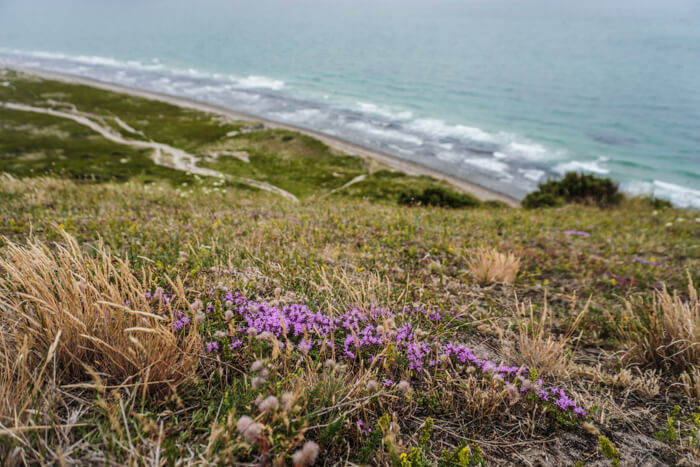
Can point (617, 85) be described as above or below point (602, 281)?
above

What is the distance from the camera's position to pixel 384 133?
61219mm

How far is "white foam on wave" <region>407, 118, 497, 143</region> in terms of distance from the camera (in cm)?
5784

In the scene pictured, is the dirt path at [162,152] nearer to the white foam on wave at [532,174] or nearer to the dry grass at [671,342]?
the white foam on wave at [532,174]

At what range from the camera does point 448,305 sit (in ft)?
14.4

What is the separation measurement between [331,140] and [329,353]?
5689cm

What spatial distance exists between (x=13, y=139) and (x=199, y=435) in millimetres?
70348

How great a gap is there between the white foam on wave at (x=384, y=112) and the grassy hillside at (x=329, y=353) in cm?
6607

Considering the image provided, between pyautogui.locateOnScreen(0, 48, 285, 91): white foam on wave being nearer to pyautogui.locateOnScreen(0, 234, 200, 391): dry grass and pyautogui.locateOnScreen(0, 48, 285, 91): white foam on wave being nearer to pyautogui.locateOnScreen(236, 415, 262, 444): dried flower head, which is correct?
pyautogui.locateOnScreen(0, 234, 200, 391): dry grass

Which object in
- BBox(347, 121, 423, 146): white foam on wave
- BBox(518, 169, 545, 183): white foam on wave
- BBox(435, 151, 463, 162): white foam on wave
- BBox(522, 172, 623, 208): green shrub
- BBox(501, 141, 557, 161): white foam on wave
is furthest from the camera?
BBox(347, 121, 423, 146): white foam on wave

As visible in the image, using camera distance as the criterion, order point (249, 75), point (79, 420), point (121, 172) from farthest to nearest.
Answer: point (249, 75) → point (121, 172) → point (79, 420)

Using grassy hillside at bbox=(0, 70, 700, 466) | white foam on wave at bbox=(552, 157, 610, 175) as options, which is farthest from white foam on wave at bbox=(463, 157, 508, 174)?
grassy hillside at bbox=(0, 70, 700, 466)

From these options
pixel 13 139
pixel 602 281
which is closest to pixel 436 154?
pixel 602 281

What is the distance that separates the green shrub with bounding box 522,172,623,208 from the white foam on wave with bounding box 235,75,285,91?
3185 inches

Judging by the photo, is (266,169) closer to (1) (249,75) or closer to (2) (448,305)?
(2) (448,305)
